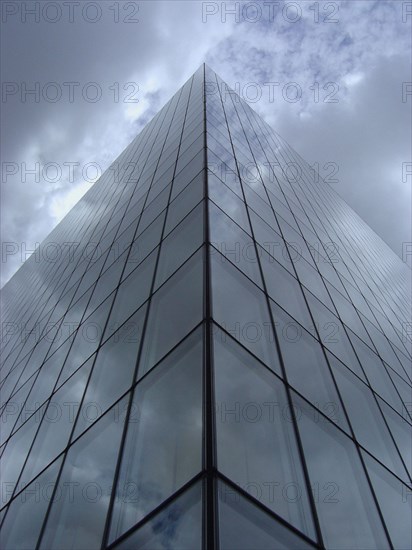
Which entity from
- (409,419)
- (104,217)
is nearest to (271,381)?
(409,419)

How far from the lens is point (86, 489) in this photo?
729 cm

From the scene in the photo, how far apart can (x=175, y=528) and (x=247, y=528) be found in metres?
0.87

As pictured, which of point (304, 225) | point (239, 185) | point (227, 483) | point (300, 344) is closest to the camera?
point (227, 483)

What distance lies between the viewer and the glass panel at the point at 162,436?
18.9 feet

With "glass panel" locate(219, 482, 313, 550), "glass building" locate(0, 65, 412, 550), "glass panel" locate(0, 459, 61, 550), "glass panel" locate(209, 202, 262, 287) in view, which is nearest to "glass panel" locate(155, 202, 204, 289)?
"glass building" locate(0, 65, 412, 550)

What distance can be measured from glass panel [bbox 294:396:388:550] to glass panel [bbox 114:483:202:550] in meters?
2.07

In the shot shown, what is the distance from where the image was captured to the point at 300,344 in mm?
9289

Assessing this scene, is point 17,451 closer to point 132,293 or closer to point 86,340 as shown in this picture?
point 86,340

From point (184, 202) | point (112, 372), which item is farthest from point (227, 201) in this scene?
point (112, 372)

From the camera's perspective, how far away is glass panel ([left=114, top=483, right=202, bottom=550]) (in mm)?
5012

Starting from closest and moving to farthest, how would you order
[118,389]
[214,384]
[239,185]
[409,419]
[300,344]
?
[214,384] < [118,389] < [300,344] < [409,419] < [239,185]

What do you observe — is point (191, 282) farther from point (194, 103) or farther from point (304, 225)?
point (194, 103)

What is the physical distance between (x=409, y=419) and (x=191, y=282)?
8.01m

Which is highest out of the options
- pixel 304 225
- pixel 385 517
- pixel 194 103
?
pixel 194 103
